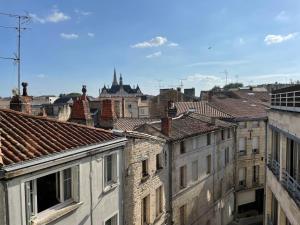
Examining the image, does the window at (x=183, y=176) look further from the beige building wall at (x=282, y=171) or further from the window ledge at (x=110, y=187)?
the window ledge at (x=110, y=187)

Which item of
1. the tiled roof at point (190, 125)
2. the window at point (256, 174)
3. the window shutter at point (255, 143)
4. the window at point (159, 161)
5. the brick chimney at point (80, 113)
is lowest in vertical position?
the window at point (256, 174)

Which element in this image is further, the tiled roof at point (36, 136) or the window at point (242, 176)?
the window at point (242, 176)

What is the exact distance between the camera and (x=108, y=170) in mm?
13945

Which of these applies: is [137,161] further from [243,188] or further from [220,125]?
[243,188]

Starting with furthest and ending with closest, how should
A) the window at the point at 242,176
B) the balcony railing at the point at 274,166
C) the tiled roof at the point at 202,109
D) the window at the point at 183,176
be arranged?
1. the window at the point at 242,176
2. the tiled roof at the point at 202,109
3. the window at the point at 183,176
4. the balcony railing at the point at 274,166

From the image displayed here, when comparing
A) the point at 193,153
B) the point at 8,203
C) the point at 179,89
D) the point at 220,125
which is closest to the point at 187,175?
the point at 193,153

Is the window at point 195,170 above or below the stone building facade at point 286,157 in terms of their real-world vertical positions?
below

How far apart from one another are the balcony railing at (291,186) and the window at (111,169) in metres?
7.00

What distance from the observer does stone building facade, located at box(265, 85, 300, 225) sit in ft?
42.4

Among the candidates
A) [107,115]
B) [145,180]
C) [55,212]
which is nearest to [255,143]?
[145,180]

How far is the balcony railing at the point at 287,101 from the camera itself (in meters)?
12.8

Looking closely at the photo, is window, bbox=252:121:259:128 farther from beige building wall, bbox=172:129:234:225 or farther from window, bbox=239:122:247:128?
beige building wall, bbox=172:129:234:225

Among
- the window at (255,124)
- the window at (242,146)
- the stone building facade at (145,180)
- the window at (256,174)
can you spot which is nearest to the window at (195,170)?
the stone building facade at (145,180)

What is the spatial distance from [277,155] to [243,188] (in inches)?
796
